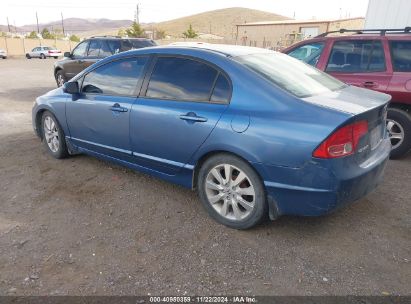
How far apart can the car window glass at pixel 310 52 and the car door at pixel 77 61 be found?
6656 millimetres

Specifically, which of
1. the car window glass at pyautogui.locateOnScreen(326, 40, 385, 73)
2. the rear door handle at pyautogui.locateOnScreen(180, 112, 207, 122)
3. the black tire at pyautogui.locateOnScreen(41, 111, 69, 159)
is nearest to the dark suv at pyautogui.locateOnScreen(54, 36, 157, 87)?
the black tire at pyautogui.locateOnScreen(41, 111, 69, 159)

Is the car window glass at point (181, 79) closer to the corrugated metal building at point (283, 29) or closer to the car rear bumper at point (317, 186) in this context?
the car rear bumper at point (317, 186)

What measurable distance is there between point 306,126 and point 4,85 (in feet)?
46.7

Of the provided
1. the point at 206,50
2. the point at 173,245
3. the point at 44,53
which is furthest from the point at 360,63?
the point at 44,53

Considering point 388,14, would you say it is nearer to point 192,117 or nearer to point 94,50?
point 94,50

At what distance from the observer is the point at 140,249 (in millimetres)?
3059

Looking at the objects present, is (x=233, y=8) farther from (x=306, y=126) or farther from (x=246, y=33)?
(x=306, y=126)

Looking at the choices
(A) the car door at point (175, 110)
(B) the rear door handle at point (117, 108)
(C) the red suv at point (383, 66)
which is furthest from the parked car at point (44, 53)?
(A) the car door at point (175, 110)

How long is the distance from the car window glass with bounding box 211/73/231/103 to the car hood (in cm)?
66

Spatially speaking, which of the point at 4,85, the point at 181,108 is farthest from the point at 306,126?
the point at 4,85

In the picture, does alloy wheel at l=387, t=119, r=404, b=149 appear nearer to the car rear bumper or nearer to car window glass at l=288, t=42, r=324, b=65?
car window glass at l=288, t=42, r=324, b=65

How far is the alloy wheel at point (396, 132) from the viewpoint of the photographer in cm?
516

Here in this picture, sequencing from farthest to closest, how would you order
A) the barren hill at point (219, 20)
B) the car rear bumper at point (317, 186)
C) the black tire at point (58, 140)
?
the barren hill at point (219, 20) → the black tire at point (58, 140) → the car rear bumper at point (317, 186)

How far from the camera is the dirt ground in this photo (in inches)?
104
